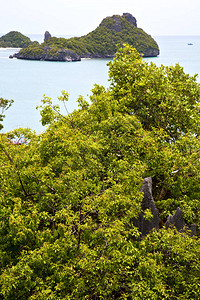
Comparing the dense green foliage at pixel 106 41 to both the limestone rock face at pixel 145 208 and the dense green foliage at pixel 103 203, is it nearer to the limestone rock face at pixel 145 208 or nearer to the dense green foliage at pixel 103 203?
the dense green foliage at pixel 103 203

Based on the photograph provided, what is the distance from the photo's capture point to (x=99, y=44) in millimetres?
156500

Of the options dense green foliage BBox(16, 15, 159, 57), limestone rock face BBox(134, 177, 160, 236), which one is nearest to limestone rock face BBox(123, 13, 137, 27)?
dense green foliage BBox(16, 15, 159, 57)

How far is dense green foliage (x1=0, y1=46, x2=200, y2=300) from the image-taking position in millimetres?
8383

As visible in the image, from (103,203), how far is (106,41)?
16390 cm

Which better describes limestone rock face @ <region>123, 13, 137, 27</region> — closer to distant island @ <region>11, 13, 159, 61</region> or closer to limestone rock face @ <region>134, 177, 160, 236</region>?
distant island @ <region>11, 13, 159, 61</region>

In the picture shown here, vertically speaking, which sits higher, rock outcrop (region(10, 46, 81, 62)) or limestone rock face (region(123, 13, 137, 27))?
limestone rock face (region(123, 13, 137, 27))

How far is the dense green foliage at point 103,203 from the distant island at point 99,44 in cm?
12622

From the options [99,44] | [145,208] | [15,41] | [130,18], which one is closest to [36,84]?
[99,44]

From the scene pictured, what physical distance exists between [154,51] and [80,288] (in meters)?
165

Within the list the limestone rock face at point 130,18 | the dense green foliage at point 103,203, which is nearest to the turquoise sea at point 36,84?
the dense green foliage at point 103,203

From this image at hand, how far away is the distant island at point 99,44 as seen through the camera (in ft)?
446

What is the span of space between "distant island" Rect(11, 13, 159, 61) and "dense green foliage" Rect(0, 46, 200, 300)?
126216 millimetres

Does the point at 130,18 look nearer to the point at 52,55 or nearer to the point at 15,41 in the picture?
the point at 52,55

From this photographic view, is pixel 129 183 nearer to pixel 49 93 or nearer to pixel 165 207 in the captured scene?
pixel 165 207
